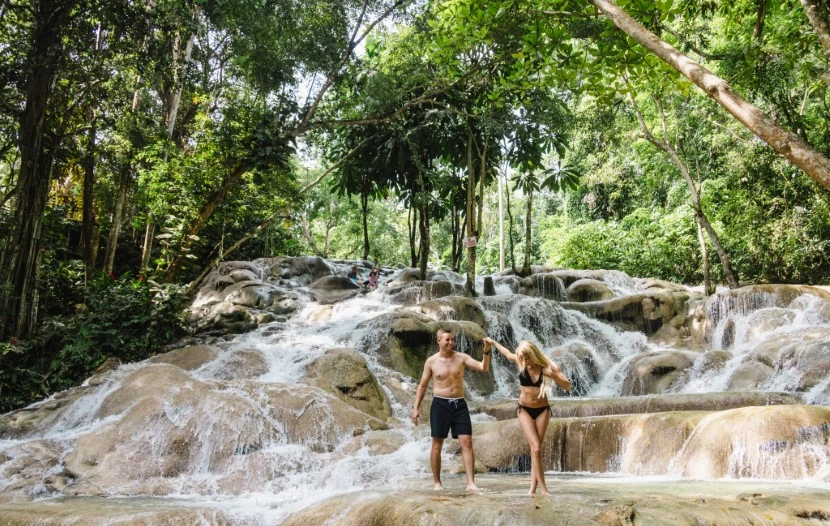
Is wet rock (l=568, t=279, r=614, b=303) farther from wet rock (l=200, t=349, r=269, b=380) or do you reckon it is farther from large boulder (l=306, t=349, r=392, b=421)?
wet rock (l=200, t=349, r=269, b=380)

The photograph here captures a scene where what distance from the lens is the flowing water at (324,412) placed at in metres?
6.53

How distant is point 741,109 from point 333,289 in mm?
15807

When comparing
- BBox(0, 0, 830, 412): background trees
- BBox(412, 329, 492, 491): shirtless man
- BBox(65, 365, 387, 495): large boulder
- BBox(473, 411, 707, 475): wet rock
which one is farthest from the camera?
BBox(0, 0, 830, 412): background trees

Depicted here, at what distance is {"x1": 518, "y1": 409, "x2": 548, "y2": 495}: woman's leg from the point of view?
4.57m

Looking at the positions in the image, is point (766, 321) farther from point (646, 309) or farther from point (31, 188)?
point (31, 188)

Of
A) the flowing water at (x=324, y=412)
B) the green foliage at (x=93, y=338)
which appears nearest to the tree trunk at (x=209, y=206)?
the green foliage at (x=93, y=338)

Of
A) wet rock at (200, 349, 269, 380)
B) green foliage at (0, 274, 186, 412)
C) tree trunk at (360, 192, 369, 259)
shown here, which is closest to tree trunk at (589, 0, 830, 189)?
wet rock at (200, 349, 269, 380)

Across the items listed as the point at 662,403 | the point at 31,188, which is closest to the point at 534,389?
the point at 662,403

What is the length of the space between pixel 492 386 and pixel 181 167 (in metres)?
8.32

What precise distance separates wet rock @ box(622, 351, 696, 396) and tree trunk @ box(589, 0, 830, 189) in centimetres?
781

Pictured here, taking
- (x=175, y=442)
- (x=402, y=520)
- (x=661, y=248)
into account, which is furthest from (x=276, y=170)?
(x=661, y=248)

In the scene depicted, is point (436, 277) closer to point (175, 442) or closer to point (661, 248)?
point (661, 248)

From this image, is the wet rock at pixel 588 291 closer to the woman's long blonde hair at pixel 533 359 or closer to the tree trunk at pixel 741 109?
the tree trunk at pixel 741 109

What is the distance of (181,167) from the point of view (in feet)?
40.9
